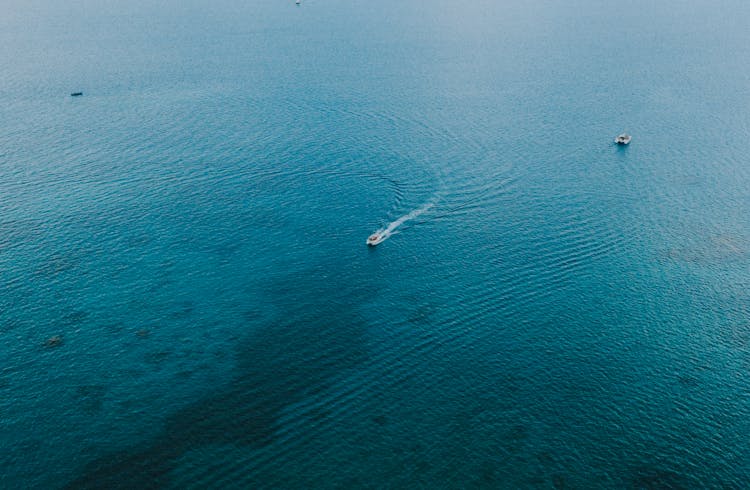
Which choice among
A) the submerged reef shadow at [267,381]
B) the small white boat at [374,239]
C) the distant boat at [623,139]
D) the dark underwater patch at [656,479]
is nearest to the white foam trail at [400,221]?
the small white boat at [374,239]

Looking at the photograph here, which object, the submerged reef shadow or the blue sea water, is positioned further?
the blue sea water

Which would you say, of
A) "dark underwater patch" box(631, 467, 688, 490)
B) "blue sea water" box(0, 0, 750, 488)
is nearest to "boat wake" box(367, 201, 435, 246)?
"blue sea water" box(0, 0, 750, 488)

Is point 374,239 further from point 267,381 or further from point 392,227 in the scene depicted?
point 267,381

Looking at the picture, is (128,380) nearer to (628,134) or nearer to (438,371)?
(438,371)

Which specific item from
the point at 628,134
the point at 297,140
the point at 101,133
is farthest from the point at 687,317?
the point at 101,133

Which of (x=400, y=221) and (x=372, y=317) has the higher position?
(x=400, y=221)

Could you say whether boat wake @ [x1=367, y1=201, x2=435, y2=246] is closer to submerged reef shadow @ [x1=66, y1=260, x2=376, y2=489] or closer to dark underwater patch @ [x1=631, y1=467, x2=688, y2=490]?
submerged reef shadow @ [x1=66, y1=260, x2=376, y2=489]

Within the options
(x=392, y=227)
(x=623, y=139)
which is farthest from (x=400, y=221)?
(x=623, y=139)
